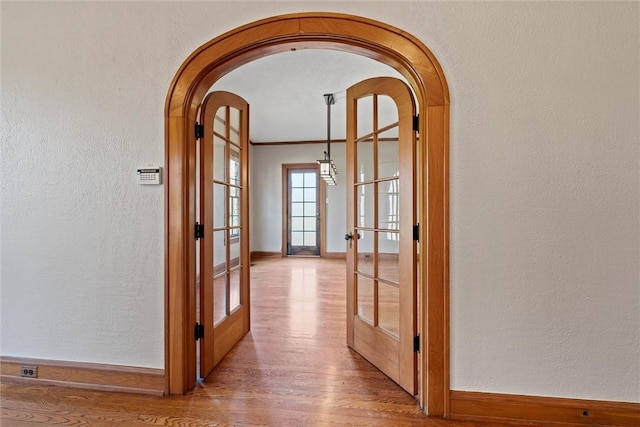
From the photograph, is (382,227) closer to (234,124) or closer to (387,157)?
(387,157)

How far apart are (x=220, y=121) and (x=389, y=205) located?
1.40m

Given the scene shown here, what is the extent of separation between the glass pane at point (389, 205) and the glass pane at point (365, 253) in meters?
0.14

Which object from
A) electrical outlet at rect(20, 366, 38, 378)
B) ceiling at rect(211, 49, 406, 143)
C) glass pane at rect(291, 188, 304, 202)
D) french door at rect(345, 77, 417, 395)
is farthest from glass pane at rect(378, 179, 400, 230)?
glass pane at rect(291, 188, 304, 202)

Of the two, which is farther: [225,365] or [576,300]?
[225,365]

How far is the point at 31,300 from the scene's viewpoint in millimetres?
1908

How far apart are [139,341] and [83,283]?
0.52 metres

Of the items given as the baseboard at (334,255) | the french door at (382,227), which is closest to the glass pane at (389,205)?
the french door at (382,227)

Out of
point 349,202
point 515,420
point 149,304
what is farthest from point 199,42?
point 515,420

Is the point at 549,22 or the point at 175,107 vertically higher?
the point at 549,22

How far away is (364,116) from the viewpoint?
2232 mm

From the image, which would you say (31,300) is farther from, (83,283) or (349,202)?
(349,202)

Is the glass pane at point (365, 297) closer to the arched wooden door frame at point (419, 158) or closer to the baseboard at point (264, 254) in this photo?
the arched wooden door frame at point (419, 158)

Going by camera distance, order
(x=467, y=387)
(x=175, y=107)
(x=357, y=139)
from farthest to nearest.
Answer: (x=357, y=139) → (x=175, y=107) → (x=467, y=387)

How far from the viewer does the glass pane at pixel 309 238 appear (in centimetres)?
731
